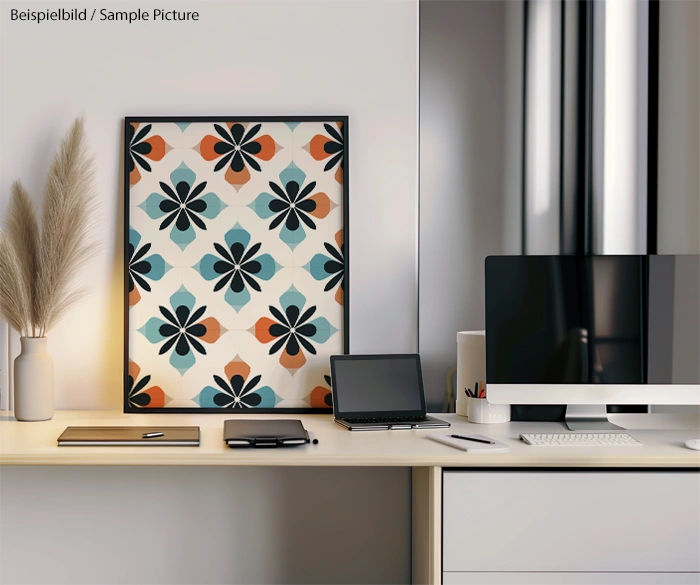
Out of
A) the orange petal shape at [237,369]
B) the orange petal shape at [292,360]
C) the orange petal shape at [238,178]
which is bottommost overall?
the orange petal shape at [237,369]

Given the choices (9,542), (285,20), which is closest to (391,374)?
(285,20)

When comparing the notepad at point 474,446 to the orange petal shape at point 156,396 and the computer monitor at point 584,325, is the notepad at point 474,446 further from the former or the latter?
the orange petal shape at point 156,396

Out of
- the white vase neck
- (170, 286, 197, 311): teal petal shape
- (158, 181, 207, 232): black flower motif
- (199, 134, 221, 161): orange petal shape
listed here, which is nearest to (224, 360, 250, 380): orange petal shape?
(170, 286, 197, 311): teal petal shape

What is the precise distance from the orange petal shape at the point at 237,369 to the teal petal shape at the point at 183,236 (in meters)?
0.39

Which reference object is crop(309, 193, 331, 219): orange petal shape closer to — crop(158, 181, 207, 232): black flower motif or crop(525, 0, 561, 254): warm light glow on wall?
crop(158, 181, 207, 232): black flower motif

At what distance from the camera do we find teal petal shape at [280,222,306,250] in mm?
1998

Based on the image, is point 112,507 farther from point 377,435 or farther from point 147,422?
point 377,435

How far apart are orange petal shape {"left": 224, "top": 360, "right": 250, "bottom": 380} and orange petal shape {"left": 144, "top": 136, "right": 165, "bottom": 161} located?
0.67 meters

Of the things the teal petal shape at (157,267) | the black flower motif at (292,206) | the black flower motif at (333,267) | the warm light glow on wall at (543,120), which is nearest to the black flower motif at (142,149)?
the teal petal shape at (157,267)

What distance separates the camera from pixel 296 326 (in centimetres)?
200

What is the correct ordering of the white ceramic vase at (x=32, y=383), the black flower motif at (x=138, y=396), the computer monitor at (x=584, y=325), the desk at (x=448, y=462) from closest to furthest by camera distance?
the desk at (x=448, y=462)
the computer monitor at (x=584, y=325)
the white ceramic vase at (x=32, y=383)
the black flower motif at (x=138, y=396)

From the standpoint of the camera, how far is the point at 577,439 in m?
1.59

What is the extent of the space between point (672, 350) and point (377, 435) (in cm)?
81

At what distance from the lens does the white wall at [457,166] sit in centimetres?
203
